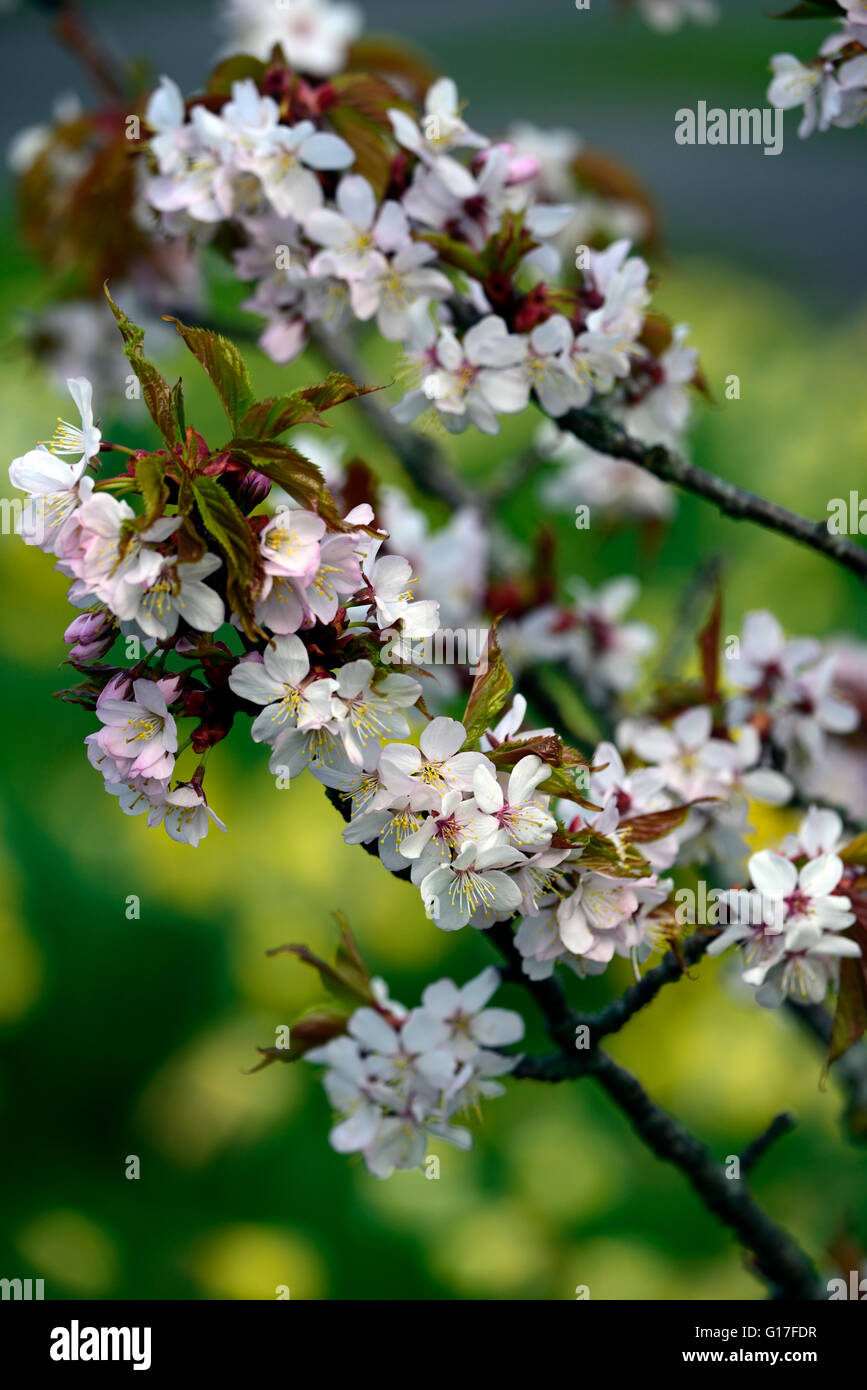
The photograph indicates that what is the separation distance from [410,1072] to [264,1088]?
1.30 m

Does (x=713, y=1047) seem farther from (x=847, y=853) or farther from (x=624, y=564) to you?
(x=847, y=853)

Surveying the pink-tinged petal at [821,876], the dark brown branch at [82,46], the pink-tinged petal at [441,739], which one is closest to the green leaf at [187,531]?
the pink-tinged petal at [441,739]

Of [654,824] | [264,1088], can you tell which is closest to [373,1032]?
[654,824]

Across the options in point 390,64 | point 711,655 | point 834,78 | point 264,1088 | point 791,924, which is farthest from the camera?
point 264,1088

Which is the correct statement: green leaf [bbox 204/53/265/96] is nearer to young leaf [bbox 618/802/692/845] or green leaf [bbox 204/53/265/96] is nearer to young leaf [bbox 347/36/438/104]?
young leaf [bbox 347/36/438/104]

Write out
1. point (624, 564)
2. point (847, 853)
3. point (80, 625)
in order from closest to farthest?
point (80, 625) < point (847, 853) < point (624, 564)

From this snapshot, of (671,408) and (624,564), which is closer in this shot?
(671,408)

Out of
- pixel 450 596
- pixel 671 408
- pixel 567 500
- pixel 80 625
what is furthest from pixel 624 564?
pixel 80 625

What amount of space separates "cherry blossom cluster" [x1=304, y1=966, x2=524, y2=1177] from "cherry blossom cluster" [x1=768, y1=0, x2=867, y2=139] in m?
0.55

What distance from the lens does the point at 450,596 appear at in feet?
3.78

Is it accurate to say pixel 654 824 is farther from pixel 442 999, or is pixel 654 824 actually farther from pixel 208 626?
pixel 208 626

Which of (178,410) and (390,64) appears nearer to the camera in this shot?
(178,410)

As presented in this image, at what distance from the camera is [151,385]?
0.54 meters
